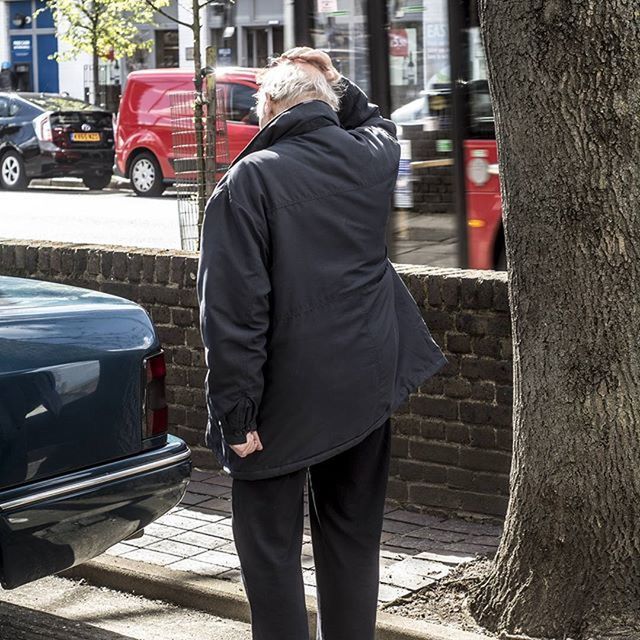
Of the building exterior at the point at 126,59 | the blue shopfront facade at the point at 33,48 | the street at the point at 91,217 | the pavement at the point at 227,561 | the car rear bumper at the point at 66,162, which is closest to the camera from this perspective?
the pavement at the point at 227,561

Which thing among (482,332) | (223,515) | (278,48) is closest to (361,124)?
(482,332)

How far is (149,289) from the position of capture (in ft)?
22.8

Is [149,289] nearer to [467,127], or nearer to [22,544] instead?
[467,127]

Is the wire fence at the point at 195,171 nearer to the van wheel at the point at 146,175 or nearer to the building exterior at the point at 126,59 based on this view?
the van wheel at the point at 146,175

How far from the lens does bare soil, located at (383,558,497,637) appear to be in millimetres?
4688

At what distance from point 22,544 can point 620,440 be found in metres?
1.80

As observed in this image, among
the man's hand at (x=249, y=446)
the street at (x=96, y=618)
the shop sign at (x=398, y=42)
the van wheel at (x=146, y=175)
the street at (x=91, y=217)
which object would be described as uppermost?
the shop sign at (x=398, y=42)

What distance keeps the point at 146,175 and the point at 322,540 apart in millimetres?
18989

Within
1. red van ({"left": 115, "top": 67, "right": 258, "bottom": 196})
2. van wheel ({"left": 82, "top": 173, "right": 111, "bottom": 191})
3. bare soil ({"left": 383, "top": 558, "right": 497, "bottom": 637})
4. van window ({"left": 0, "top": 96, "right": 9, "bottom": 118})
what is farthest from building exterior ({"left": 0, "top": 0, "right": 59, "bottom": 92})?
bare soil ({"left": 383, "top": 558, "right": 497, "bottom": 637})

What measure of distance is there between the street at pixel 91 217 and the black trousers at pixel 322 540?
10.6 meters

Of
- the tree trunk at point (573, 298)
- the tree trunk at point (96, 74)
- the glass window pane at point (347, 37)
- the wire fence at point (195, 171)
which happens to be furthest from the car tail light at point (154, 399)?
Result: the tree trunk at point (96, 74)

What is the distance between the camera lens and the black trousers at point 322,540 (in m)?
Answer: 3.73

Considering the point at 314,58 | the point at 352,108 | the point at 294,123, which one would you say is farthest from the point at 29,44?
the point at 294,123

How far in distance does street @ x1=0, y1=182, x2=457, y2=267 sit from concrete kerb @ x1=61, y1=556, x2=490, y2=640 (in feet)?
12.5
